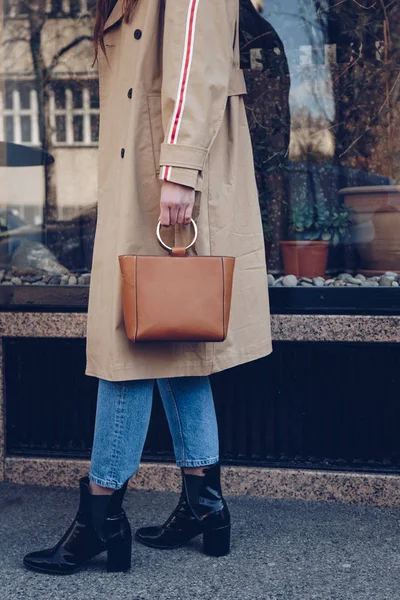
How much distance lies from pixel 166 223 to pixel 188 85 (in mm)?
375

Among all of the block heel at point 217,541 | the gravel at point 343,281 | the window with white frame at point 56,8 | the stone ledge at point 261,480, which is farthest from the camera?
the window with white frame at point 56,8

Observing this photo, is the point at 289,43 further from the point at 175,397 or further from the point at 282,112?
the point at 175,397

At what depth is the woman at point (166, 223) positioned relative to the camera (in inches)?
88.6

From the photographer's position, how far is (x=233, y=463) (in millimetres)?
3328

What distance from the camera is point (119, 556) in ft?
8.11

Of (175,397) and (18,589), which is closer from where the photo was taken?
(18,589)

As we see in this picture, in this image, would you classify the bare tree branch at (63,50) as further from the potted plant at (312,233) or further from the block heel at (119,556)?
the block heel at (119,556)

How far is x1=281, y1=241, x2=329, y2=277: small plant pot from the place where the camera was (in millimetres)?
3549

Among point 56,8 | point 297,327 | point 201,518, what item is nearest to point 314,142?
point 297,327

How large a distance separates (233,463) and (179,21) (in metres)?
1.79

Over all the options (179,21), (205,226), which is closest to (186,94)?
(179,21)

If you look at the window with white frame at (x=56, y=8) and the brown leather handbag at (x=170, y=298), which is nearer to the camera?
the brown leather handbag at (x=170, y=298)

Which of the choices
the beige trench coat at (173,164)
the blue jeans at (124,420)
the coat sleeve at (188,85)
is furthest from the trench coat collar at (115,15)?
the blue jeans at (124,420)

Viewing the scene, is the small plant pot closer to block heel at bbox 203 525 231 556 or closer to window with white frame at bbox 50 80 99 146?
window with white frame at bbox 50 80 99 146
